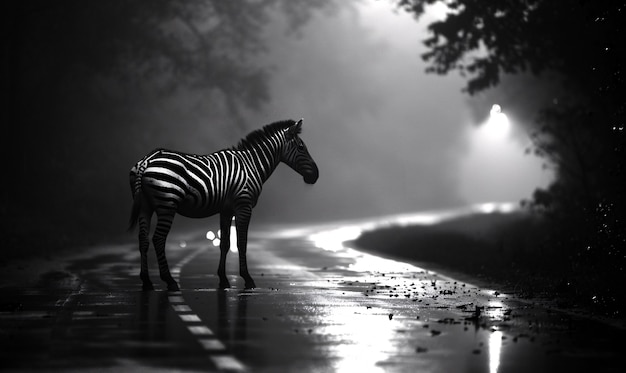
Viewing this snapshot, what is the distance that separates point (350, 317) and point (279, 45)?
252 ft

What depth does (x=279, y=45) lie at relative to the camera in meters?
91.6

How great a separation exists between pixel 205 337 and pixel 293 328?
1.27 m

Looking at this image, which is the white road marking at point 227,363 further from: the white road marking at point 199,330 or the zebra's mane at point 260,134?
the zebra's mane at point 260,134

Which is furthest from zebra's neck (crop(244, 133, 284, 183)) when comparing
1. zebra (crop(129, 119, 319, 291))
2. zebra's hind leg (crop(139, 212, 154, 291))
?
zebra's hind leg (crop(139, 212, 154, 291))

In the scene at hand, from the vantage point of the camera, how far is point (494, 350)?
1262 centimetres

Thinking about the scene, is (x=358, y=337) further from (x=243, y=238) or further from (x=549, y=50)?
(x=549, y=50)

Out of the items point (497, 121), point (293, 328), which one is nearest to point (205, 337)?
point (293, 328)

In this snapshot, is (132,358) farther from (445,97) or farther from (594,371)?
(445,97)

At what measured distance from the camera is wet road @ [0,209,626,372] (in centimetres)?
1167

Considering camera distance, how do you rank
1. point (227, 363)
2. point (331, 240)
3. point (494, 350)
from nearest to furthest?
point (227, 363)
point (494, 350)
point (331, 240)

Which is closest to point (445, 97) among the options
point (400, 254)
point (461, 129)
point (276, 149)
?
point (461, 129)

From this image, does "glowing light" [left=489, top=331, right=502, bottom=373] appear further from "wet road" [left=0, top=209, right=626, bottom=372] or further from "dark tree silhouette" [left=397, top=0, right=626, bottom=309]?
"dark tree silhouette" [left=397, top=0, right=626, bottom=309]

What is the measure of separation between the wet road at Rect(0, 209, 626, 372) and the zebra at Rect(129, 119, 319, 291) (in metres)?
0.70

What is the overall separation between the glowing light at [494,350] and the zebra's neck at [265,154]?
27.1 ft
